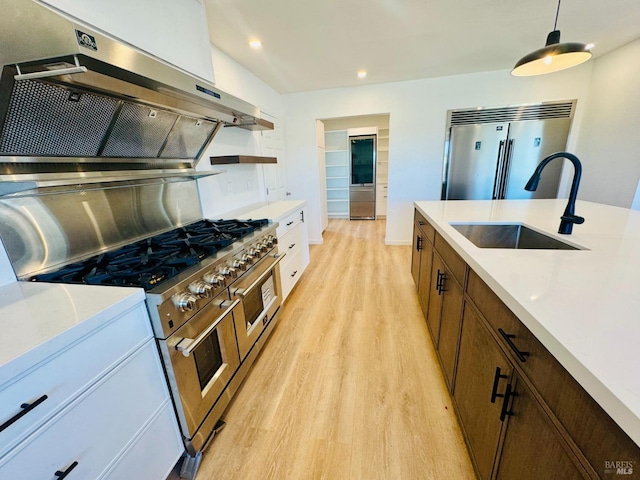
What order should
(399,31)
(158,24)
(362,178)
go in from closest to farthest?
1. (158,24)
2. (399,31)
3. (362,178)

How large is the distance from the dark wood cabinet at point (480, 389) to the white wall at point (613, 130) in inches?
125

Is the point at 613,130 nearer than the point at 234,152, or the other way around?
the point at 234,152

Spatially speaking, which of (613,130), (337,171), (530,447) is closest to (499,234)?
(530,447)

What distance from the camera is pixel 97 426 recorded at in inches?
31.6

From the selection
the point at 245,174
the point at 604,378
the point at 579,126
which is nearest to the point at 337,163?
the point at 245,174

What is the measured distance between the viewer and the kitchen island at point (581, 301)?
1.55ft

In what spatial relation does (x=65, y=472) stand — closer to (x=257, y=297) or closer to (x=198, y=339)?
(x=198, y=339)

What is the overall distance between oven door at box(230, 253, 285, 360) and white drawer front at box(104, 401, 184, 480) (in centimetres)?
51

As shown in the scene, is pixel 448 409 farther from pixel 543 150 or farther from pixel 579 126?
pixel 579 126

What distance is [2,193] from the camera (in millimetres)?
978

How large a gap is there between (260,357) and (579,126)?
4.83 meters

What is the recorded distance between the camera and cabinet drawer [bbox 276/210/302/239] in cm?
234

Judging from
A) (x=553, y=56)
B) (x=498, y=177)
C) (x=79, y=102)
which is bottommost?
(x=498, y=177)

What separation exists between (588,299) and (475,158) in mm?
3607
